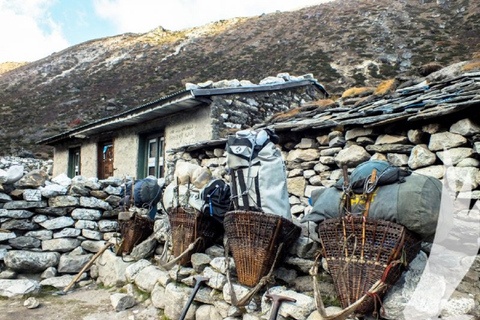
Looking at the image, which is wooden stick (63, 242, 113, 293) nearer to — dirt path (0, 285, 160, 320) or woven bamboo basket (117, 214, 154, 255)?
dirt path (0, 285, 160, 320)

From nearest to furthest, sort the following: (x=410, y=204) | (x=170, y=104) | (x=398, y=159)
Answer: (x=410, y=204)
(x=398, y=159)
(x=170, y=104)

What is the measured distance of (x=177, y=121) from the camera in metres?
8.73

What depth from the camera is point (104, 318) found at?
4.12 m

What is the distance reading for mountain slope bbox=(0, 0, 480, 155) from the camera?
76.2ft

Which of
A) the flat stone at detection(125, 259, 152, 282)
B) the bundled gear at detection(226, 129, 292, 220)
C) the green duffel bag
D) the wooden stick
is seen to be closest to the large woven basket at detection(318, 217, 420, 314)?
the green duffel bag

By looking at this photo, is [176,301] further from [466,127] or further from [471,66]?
[471,66]

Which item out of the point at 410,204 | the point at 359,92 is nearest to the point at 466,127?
the point at 410,204

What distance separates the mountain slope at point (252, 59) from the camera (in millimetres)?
23234

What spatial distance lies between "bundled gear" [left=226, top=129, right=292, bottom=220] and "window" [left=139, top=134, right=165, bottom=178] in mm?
5883

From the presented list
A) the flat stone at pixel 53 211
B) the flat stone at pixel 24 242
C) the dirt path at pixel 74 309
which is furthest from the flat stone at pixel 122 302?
the flat stone at pixel 53 211

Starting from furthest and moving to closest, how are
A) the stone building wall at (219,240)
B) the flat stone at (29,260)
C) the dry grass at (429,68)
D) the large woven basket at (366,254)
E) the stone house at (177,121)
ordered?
the stone house at (177,121) < the dry grass at (429,68) < the flat stone at (29,260) < the stone building wall at (219,240) < the large woven basket at (366,254)

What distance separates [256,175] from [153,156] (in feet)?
21.4

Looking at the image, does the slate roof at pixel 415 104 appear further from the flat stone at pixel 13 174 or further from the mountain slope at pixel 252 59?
the mountain slope at pixel 252 59

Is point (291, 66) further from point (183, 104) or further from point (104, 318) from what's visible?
point (104, 318)
